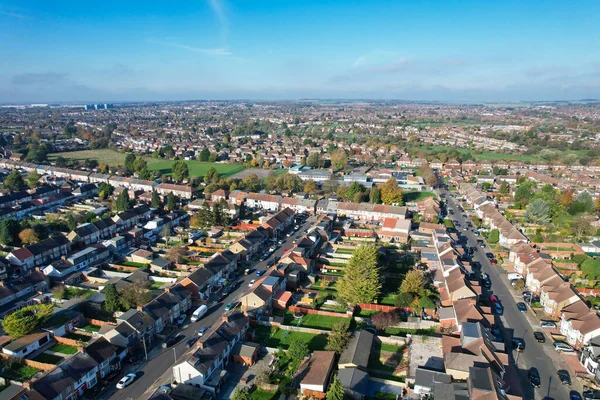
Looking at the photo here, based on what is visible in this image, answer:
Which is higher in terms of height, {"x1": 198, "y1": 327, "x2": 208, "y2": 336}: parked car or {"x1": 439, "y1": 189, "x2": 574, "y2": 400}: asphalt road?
{"x1": 198, "y1": 327, "x2": 208, "y2": 336}: parked car

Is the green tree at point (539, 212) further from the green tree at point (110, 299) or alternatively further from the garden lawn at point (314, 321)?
the green tree at point (110, 299)

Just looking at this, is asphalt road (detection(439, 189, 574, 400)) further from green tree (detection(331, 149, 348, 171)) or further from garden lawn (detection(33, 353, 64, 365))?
green tree (detection(331, 149, 348, 171))

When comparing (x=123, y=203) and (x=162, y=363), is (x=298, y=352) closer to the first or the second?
(x=162, y=363)

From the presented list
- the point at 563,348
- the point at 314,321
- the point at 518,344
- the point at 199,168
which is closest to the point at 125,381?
the point at 314,321

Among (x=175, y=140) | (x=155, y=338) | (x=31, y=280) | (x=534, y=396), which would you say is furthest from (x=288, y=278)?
(x=175, y=140)

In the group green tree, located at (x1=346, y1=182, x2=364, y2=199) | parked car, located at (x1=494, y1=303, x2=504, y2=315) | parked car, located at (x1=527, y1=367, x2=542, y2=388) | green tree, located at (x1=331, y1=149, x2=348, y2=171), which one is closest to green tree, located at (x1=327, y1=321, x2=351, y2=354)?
parked car, located at (x1=527, y1=367, x2=542, y2=388)

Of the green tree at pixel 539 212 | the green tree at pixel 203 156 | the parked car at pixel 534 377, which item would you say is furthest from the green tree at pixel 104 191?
the green tree at pixel 539 212

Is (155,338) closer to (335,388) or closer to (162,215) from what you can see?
(335,388)
